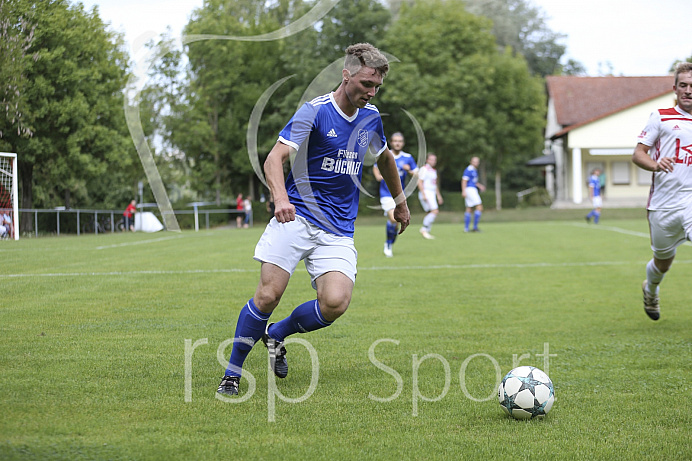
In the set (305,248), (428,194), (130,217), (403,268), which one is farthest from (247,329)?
(130,217)

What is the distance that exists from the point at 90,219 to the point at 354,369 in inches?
944

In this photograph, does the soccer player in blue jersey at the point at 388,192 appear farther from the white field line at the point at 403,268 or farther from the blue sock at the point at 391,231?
the white field line at the point at 403,268

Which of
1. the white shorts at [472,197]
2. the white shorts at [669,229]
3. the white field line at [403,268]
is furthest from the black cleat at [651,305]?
the white shorts at [472,197]

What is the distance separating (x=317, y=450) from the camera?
3525 mm

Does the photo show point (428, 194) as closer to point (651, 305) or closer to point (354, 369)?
point (651, 305)

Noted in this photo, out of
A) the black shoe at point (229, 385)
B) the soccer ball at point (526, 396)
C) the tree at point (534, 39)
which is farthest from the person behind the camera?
the tree at point (534, 39)

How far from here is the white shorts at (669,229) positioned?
6.66m

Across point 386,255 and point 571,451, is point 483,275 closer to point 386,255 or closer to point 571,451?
point 386,255

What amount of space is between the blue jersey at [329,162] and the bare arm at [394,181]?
0.29 m

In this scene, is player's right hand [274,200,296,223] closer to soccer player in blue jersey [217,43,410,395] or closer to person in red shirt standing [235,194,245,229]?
soccer player in blue jersey [217,43,410,395]

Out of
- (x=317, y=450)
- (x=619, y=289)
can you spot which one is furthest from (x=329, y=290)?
(x=619, y=289)

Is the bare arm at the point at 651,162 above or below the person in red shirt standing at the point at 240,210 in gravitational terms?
above

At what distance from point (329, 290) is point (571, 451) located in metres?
1.88

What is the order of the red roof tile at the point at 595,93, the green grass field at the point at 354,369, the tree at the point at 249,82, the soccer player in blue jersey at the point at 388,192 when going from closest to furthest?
1. the green grass field at the point at 354,369
2. the soccer player in blue jersey at the point at 388,192
3. the tree at the point at 249,82
4. the red roof tile at the point at 595,93
